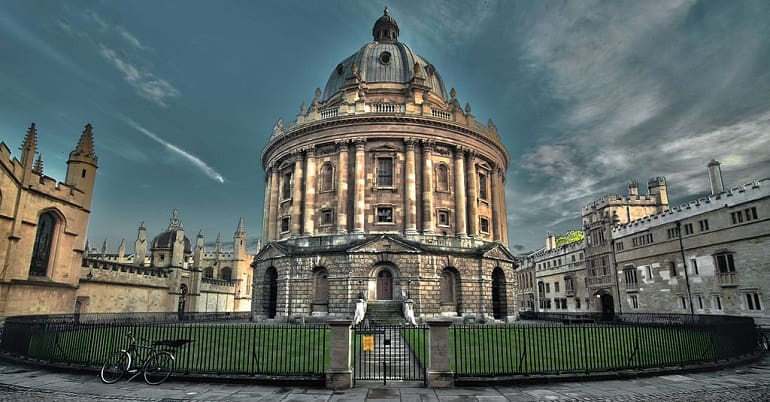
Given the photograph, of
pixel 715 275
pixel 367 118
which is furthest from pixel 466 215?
pixel 715 275

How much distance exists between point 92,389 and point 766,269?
3674cm

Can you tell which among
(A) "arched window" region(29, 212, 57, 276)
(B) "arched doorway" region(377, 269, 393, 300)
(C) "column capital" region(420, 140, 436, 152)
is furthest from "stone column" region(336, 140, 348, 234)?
(A) "arched window" region(29, 212, 57, 276)

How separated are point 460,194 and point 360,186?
8.30 meters

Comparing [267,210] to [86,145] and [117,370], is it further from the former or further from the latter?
[117,370]

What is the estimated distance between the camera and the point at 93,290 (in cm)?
3300

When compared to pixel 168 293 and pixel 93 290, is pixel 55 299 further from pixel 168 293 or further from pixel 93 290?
pixel 168 293

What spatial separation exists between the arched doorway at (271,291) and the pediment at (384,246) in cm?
876

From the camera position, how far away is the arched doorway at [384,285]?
31469 millimetres

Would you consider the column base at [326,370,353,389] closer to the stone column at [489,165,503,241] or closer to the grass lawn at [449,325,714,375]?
the grass lawn at [449,325,714,375]

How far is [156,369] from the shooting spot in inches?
453

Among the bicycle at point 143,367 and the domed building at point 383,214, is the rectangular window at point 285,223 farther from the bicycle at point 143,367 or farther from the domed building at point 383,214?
the bicycle at point 143,367

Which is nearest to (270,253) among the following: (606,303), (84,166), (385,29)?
(84,166)

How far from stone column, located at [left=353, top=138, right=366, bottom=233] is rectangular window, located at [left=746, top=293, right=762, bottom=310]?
2717cm

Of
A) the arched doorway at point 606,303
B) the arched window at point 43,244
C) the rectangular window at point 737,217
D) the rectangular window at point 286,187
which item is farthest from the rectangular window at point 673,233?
the arched window at point 43,244
